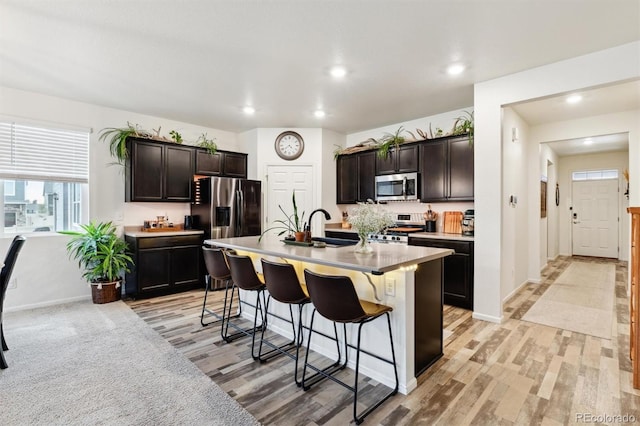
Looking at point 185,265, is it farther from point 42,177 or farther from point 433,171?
point 433,171

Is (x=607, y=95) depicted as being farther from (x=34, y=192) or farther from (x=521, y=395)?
(x=34, y=192)

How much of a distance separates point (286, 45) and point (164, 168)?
2.99 meters

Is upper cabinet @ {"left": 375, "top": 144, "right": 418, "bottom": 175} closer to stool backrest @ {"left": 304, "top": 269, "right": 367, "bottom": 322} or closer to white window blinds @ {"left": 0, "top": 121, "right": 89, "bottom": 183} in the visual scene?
stool backrest @ {"left": 304, "top": 269, "right": 367, "bottom": 322}

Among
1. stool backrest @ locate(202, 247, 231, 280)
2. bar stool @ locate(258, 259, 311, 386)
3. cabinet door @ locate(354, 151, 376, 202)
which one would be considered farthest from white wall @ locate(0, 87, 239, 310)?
bar stool @ locate(258, 259, 311, 386)

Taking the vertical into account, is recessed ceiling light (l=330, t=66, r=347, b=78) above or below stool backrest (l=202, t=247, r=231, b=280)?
above

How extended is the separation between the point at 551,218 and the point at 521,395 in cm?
624

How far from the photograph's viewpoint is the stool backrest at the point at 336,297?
188 centimetres

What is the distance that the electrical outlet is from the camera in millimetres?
2225

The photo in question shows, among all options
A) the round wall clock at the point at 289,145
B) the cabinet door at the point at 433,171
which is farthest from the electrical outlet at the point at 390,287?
the round wall clock at the point at 289,145

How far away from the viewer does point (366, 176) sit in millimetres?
5418

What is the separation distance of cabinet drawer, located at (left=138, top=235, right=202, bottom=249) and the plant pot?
0.62 meters

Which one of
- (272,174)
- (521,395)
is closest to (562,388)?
(521,395)

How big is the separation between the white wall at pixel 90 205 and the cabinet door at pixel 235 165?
1112mm

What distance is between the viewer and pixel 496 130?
3.40m
